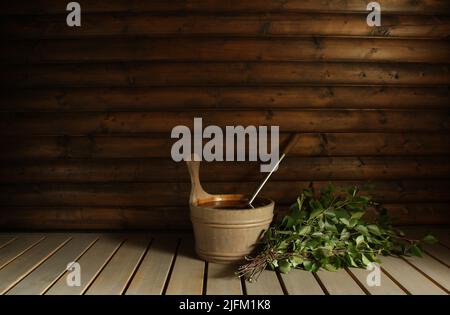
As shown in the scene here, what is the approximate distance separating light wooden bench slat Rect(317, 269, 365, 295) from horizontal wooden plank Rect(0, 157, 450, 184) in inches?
37.4

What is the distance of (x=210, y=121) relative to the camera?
3365mm

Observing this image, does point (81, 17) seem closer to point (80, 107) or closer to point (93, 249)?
point (80, 107)

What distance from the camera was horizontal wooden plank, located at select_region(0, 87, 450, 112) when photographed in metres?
3.36

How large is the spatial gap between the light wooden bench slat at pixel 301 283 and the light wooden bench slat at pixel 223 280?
0.27 metres

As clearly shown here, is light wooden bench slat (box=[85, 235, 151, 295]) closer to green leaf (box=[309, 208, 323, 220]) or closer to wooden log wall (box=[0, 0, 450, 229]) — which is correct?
wooden log wall (box=[0, 0, 450, 229])

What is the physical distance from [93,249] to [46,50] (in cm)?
149

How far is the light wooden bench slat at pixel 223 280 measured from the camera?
2.38 meters

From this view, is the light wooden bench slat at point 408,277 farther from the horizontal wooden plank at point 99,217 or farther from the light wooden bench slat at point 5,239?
the light wooden bench slat at point 5,239

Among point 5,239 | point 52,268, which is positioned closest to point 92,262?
point 52,268

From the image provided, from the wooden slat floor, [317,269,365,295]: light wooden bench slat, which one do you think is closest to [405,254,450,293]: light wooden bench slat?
the wooden slat floor

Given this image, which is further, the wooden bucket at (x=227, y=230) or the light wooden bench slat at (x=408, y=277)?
Result: the wooden bucket at (x=227, y=230)

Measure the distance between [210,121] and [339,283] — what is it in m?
1.49

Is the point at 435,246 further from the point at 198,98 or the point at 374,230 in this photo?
the point at 198,98

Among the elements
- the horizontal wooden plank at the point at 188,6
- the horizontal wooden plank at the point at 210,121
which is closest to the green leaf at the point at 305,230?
the horizontal wooden plank at the point at 210,121
